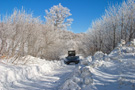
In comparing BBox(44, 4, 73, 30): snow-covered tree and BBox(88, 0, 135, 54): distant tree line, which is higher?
BBox(44, 4, 73, 30): snow-covered tree

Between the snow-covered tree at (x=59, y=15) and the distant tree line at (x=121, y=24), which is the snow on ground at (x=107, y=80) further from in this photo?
the snow-covered tree at (x=59, y=15)

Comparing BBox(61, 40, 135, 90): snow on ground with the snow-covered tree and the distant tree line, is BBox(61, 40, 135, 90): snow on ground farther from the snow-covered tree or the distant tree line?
the snow-covered tree

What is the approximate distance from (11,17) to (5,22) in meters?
0.59

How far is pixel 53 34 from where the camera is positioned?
15938 mm

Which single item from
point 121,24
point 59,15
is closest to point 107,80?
point 121,24

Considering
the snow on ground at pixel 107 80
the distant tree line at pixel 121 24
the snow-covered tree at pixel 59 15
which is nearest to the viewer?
the snow on ground at pixel 107 80

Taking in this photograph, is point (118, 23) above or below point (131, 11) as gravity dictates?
below

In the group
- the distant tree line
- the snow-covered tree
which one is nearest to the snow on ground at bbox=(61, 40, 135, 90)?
the distant tree line

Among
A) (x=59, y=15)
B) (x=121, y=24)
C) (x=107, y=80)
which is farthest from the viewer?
(x=59, y=15)

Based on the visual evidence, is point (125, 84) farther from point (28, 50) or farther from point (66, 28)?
point (66, 28)

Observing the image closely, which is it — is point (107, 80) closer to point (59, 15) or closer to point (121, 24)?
point (121, 24)

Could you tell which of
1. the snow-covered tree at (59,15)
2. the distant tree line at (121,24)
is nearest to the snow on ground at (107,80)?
the distant tree line at (121,24)

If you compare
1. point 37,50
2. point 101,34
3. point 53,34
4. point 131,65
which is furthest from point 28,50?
point 131,65

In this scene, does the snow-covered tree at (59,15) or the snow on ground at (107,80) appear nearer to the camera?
the snow on ground at (107,80)
